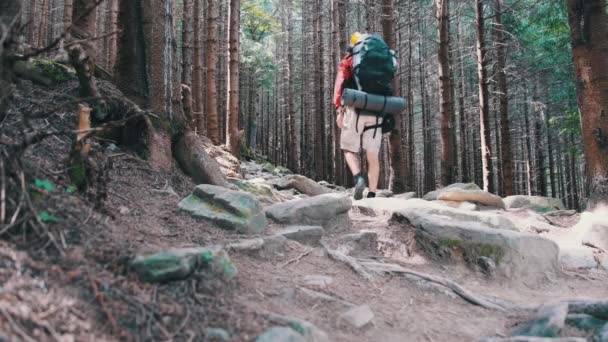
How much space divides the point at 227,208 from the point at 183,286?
1685 mm

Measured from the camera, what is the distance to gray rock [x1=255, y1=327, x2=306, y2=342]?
1.92 metres

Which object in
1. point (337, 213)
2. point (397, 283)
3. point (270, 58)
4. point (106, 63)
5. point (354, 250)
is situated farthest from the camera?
point (270, 58)

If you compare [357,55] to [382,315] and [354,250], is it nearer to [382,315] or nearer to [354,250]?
[354,250]

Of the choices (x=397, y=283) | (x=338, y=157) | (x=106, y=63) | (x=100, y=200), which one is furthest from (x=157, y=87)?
(x=338, y=157)

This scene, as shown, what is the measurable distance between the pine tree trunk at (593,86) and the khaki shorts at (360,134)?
2.78m

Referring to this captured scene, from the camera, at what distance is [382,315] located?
268 cm

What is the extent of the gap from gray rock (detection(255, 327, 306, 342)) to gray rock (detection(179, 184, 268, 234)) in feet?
5.55

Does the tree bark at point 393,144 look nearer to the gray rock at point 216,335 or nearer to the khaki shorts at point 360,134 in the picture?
the khaki shorts at point 360,134

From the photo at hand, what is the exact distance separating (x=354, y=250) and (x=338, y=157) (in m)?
15.2

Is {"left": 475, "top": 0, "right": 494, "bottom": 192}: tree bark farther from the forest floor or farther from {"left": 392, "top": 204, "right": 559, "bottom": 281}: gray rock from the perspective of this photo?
{"left": 392, "top": 204, "right": 559, "bottom": 281}: gray rock

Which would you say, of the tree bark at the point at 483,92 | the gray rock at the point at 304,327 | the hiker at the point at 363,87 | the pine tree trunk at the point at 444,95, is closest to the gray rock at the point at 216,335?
the gray rock at the point at 304,327

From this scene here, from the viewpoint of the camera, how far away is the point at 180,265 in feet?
7.11

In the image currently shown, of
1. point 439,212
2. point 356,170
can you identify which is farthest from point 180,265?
point 356,170

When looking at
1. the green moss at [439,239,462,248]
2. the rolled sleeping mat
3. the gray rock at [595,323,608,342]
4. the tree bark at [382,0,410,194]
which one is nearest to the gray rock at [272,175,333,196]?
the tree bark at [382,0,410,194]
